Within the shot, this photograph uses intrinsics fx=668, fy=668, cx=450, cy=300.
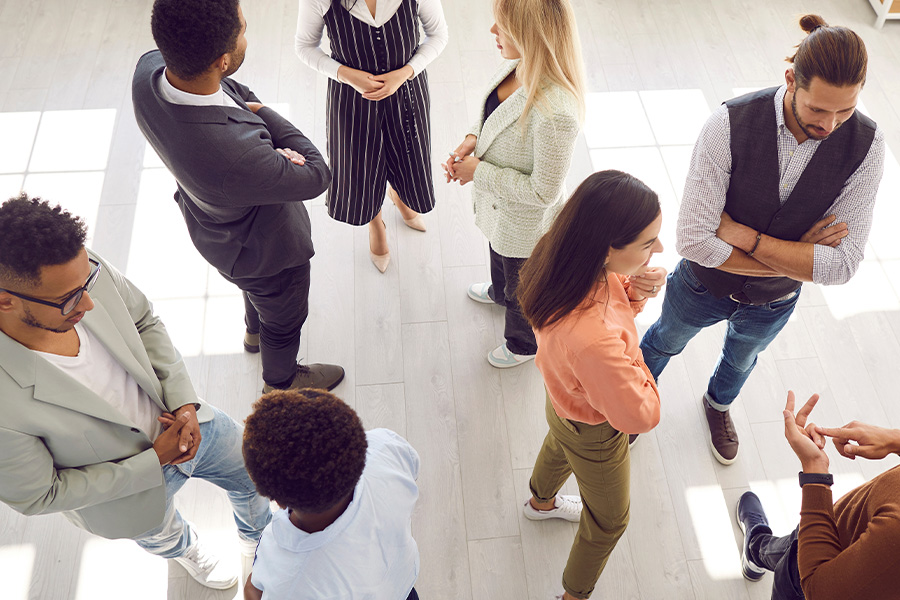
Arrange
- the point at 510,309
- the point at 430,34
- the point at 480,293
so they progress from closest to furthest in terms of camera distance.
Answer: the point at 430,34 < the point at 510,309 < the point at 480,293

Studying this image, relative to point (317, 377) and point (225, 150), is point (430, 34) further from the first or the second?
point (317, 377)

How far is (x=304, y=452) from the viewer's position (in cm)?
141

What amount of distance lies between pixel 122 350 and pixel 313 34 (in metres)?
1.50

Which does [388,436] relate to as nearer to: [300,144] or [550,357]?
[550,357]

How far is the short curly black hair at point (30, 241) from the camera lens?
1.55 metres

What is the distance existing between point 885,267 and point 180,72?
3.46 meters

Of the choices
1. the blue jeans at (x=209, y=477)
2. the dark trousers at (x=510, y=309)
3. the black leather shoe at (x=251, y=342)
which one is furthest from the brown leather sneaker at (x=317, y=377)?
the dark trousers at (x=510, y=309)

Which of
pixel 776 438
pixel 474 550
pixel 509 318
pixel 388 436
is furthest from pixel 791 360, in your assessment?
pixel 388 436

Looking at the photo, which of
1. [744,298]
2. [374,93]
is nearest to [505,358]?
[744,298]

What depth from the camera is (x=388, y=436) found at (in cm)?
178

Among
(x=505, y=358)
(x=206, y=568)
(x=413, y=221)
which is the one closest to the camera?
(x=206, y=568)

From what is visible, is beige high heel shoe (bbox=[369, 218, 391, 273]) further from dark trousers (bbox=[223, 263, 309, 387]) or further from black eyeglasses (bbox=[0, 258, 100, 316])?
black eyeglasses (bbox=[0, 258, 100, 316])

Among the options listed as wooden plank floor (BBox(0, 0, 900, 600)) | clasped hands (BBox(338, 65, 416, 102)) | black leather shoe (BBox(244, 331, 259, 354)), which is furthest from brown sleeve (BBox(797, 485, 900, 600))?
black leather shoe (BBox(244, 331, 259, 354))

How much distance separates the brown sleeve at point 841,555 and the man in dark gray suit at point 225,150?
5.63 feet
